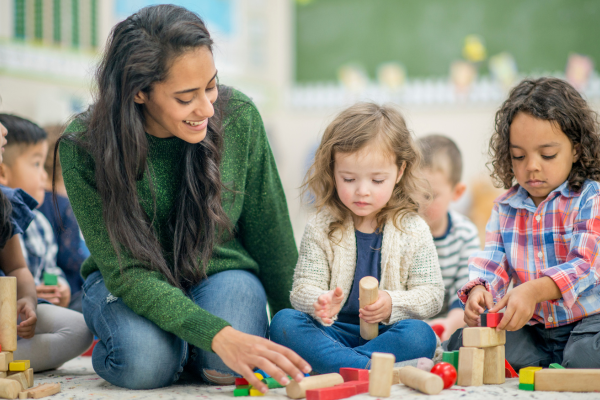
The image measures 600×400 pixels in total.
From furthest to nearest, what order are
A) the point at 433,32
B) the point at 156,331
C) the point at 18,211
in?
the point at 433,32 → the point at 18,211 → the point at 156,331

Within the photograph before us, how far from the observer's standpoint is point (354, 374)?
105 cm

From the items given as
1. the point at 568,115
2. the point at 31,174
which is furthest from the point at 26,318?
the point at 568,115

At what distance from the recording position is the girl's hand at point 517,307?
1.06 m

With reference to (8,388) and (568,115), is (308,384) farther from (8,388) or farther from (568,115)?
(568,115)

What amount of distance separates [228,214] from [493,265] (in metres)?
0.59


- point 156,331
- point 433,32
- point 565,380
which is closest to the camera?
point 565,380

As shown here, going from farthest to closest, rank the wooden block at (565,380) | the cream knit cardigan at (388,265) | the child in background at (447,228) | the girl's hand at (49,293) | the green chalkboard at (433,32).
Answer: the green chalkboard at (433,32), the child in background at (447,228), the girl's hand at (49,293), the cream knit cardigan at (388,265), the wooden block at (565,380)

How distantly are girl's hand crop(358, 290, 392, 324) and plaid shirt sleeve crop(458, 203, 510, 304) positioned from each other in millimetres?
178

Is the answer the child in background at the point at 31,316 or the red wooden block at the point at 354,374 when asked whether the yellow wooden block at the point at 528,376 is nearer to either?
the red wooden block at the point at 354,374

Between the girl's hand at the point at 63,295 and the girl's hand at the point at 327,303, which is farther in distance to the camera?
the girl's hand at the point at 63,295

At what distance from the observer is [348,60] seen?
17.9 ft

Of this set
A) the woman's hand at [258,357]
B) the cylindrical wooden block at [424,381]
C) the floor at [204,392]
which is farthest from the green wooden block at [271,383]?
the cylindrical wooden block at [424,381]

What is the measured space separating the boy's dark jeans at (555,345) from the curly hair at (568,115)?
29 centimetres

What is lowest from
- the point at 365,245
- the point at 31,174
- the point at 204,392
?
the point at 204,392
